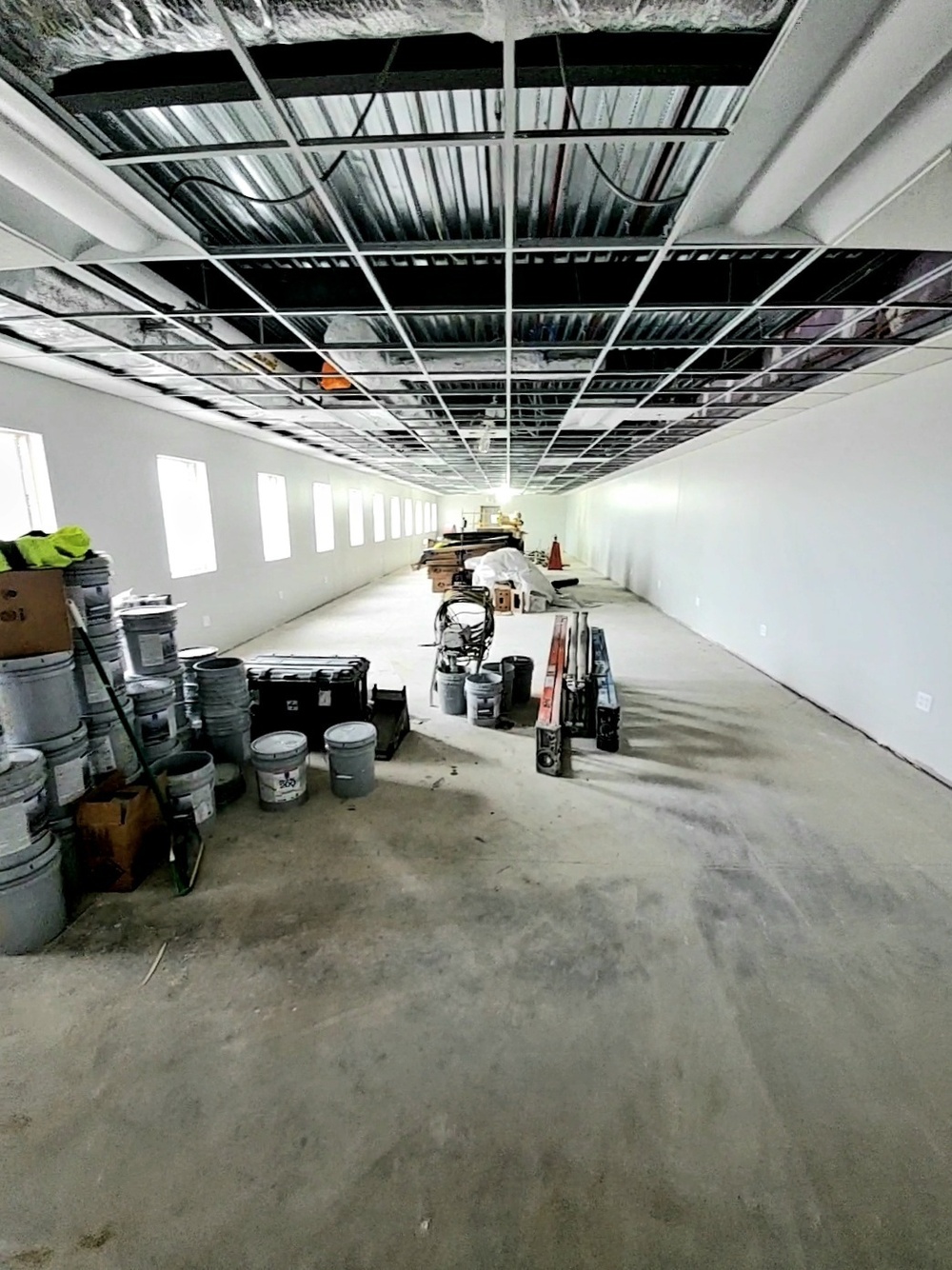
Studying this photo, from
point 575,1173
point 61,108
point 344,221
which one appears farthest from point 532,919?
point 61,108

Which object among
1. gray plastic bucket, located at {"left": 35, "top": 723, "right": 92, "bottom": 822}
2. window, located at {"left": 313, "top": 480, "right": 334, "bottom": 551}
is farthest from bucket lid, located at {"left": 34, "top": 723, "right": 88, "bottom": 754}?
window, located at {"left": 313, "top": 480, "right": 334, "bottom": 551}

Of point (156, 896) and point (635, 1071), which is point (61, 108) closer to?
point (156, 896)

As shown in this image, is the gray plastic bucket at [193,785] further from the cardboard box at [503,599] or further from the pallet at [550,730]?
the cardboard box at [503,599]

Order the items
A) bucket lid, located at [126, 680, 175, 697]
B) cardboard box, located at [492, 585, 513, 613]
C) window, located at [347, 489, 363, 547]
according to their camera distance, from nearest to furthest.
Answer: bucket lid, located at [126, 680, 175, 697] → cardboard box, located at [492, 585, 513, 613] → window, located at [347, 489, 363, 547]

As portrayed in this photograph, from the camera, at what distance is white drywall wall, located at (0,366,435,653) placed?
12.2ft

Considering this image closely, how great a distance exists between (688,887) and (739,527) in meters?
4.54

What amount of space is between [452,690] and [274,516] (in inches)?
172

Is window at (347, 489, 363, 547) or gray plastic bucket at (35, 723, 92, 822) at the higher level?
window at (347, 489, 363, 547)

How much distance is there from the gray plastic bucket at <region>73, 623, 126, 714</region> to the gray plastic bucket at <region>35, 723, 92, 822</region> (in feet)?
0.76

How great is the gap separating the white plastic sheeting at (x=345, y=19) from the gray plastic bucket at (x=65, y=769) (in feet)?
6.76

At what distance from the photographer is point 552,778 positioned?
3248mm

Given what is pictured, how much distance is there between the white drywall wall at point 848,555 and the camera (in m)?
3.25

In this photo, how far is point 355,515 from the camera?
10.4m

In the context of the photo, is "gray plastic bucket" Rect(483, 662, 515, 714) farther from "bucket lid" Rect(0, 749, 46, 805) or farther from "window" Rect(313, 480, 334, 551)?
"window" Rect(313, 480, 334, 551)
